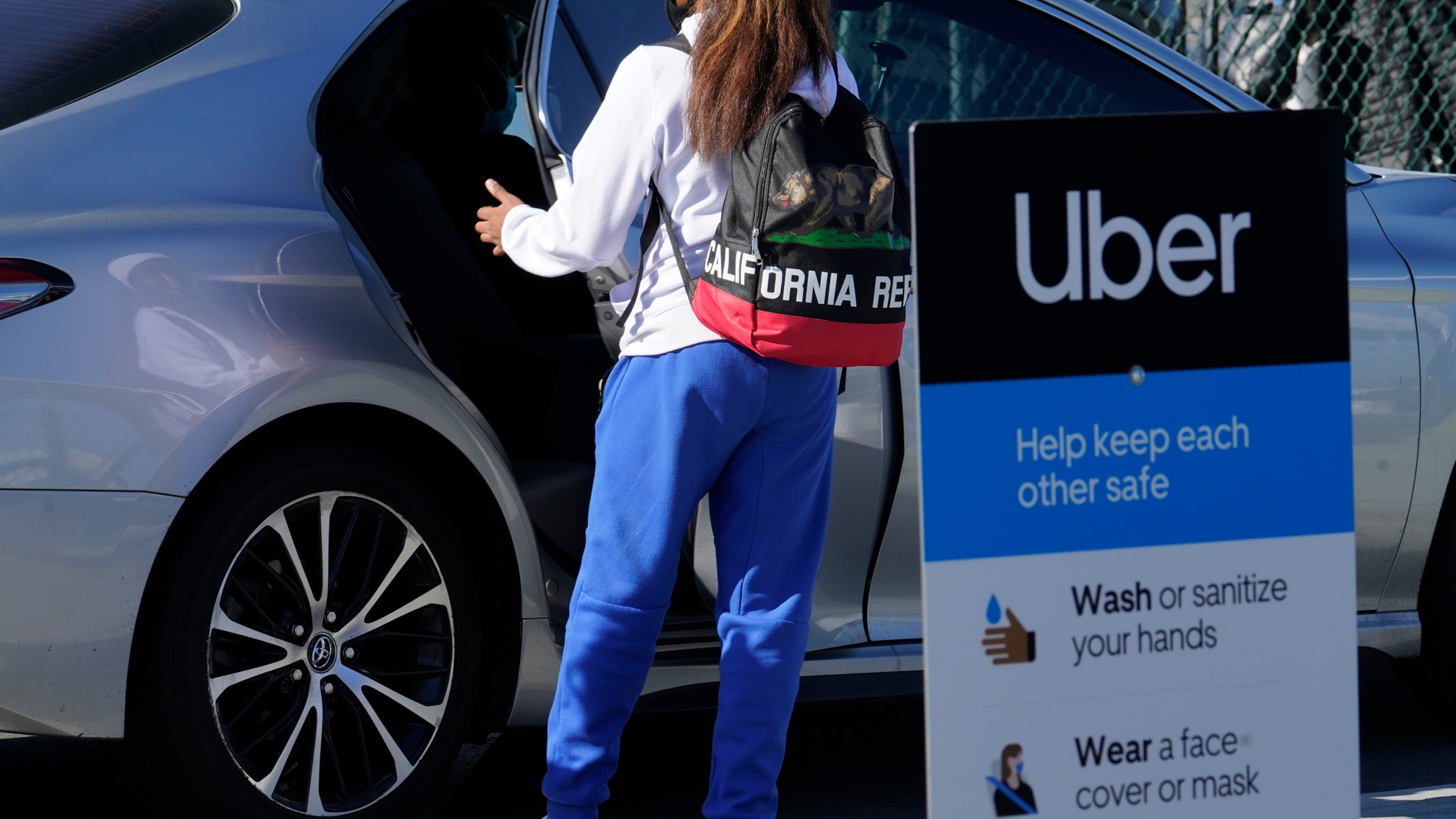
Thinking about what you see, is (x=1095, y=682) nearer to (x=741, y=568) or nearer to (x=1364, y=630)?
(x=741, y=568)

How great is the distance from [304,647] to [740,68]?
4.14 ft

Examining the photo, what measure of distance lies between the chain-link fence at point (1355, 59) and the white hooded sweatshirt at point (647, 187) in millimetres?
4999

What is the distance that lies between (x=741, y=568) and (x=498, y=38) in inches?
57.6

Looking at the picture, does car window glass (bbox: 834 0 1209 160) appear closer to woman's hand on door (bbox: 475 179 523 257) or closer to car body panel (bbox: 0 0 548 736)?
woman's hand on door (bbox: 475 179 523 257)

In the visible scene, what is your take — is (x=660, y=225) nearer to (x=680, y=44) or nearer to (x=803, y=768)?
(x=680, y=44)

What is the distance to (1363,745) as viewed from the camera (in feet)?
13.2

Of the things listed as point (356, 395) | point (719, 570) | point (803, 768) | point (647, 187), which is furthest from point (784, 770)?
point (647, 187)

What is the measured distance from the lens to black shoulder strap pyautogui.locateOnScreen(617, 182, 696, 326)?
100 inches

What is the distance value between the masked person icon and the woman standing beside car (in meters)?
0.78

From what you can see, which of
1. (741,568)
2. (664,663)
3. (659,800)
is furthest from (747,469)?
(659,800)

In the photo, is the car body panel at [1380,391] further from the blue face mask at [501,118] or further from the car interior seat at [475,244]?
the blue face mask at [501,118]

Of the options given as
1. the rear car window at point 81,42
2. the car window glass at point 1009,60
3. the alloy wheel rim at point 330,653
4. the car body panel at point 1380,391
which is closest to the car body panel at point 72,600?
the alloy wheel rim at point 330,653

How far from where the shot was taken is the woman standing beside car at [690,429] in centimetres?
247

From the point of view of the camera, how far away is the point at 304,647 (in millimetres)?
2818
